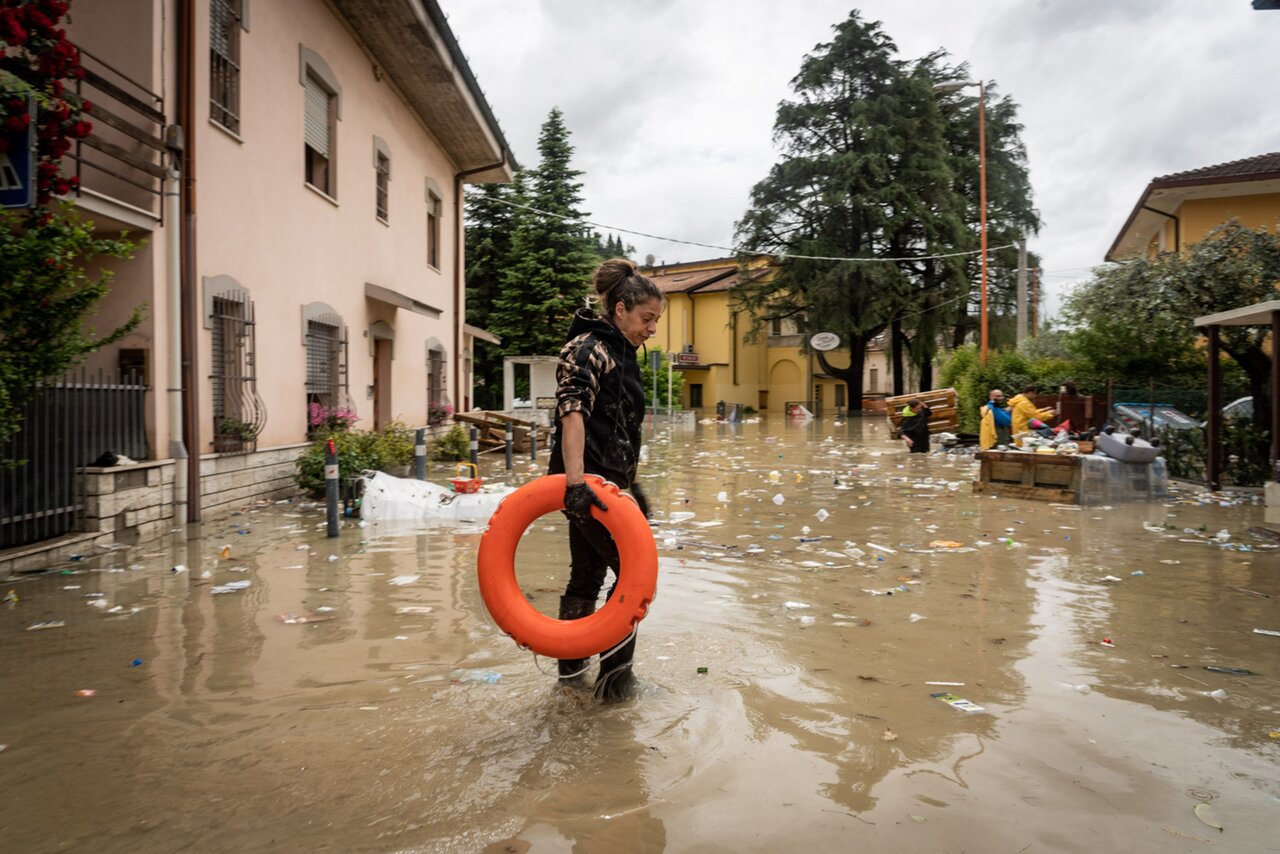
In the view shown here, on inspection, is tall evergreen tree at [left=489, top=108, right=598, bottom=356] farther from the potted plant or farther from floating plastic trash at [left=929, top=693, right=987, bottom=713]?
floating plastic trash at [left=929, top=693, right=987, bottom=713]

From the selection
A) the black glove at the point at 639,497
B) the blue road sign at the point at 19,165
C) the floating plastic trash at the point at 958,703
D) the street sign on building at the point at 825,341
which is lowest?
the floating plastic trash at the point at 958,703

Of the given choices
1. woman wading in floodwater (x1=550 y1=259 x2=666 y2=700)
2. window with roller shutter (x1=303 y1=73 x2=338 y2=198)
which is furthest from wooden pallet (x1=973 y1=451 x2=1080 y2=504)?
window with roller shutter (x1=303 y1=73 x2=338 y2=198)

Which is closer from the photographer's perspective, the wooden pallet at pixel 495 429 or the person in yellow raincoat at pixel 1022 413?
the person in yellow raincoat at pixel 1022 413

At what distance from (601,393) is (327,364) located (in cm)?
974

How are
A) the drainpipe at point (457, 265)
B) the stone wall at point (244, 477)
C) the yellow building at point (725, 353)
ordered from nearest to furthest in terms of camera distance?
the stone wall at point (244, 477) < the drainpipe at point (457, 265) < the yellow building at point (725, 353)

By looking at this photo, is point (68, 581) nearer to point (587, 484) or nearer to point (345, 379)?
point (587, 484)

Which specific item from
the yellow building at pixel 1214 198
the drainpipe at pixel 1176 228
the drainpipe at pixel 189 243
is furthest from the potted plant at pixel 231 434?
the drainpipe at pixel 1176 228

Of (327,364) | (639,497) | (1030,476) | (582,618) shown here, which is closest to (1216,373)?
(1030,476)

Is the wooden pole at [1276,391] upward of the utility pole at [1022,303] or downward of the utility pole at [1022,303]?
downward

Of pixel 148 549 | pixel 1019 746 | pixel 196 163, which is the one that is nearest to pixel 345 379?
pixel 196 163

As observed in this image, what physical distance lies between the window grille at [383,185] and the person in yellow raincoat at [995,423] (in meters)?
11.2

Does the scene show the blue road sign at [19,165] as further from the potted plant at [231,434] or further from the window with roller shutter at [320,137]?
the window with roller shutter at [320,137]

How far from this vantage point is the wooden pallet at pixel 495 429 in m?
17.8

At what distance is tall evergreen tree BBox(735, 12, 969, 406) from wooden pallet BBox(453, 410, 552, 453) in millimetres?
21361
